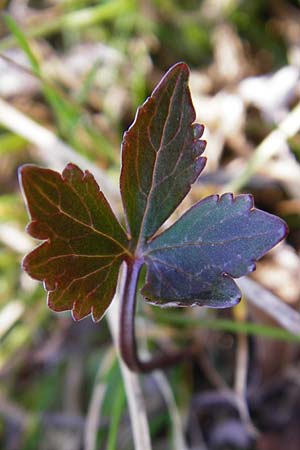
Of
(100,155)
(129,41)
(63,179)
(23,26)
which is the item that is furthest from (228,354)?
(23,26)

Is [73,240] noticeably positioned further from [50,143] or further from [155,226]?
[50,143]

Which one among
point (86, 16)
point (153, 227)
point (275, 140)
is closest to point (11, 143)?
point (86, 16)

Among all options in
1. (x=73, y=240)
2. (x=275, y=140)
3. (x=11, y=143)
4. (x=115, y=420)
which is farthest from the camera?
(x=11, y=143)

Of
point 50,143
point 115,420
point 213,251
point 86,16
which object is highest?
point 86,16

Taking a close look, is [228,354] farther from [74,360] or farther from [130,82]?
[130,82]

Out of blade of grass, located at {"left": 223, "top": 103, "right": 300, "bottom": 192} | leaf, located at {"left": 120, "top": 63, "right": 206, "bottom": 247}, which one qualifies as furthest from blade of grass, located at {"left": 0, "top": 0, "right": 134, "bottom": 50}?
leaf, located at {"left": 120, "top": 63, "right": 206, "bottom": 247}

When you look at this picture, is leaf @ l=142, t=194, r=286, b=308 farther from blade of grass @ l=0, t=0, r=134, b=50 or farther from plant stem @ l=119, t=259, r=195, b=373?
blade of grass @ l=0, t=0, r=134, b=50

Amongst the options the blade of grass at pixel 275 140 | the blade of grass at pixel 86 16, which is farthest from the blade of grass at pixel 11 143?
the blade of grass at pixel 275 140
